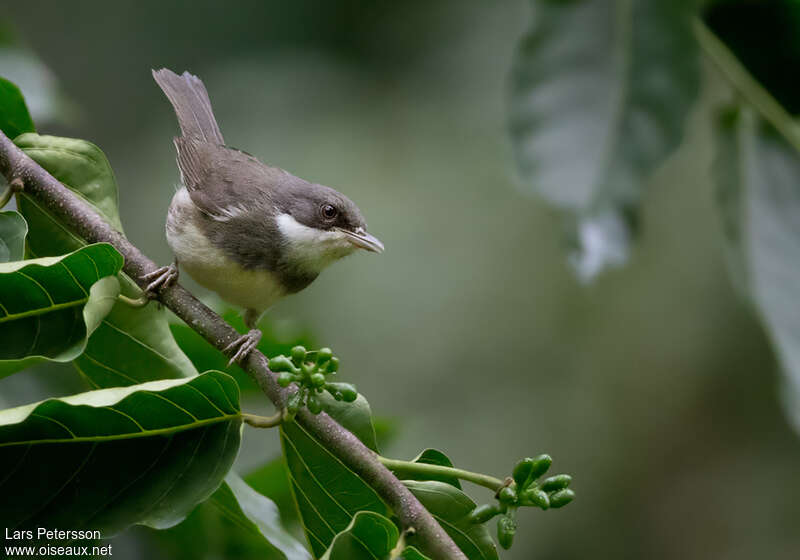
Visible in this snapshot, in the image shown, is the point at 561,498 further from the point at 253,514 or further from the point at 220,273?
the point at 220,273

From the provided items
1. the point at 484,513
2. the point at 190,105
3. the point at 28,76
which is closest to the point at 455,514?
the point at 484,513

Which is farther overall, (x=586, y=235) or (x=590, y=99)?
(x=590, y=99)

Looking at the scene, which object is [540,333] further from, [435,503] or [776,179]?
[435,503]

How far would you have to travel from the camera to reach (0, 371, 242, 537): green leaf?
6.23 ft

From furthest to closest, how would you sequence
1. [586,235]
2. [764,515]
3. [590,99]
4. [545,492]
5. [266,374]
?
[764,515]
[590,99]
[586,235]
[266,374]
[545,492]

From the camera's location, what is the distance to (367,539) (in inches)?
74.1

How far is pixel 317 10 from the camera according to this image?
11305mm

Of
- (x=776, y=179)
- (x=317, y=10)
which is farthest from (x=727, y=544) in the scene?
(x=317, y=10)

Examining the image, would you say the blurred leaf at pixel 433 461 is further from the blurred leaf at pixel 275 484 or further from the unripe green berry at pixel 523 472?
the blurred leaf at pixel 275 484

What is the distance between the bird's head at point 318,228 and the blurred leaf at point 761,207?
138 cm

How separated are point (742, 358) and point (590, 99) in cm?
605

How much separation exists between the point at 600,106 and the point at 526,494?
7.24 ft

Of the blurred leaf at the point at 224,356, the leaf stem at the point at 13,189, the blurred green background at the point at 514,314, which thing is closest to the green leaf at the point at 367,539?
the blurred leaf at the point at 224,356

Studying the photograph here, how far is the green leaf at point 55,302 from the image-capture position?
2010mm
